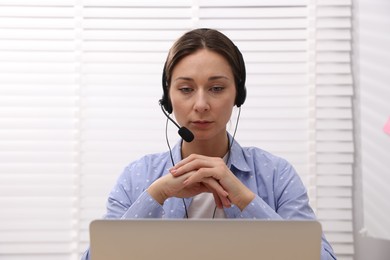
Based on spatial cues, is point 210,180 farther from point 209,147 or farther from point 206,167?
point 209,147

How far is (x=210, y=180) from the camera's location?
133 cm

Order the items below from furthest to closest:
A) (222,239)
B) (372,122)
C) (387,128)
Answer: (372,122)
(387,128)
(222,239)

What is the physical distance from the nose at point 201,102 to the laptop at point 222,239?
0.63m

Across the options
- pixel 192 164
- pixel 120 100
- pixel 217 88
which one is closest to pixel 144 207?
pixel 192 164

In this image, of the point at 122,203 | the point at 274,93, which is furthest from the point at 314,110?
the point at 122,203

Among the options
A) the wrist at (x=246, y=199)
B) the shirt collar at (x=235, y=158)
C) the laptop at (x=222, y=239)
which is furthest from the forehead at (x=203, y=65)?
the laptop at (x=222, y=239)

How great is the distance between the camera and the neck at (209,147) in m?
1.60

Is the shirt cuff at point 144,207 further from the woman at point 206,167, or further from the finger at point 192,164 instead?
the finger at point 192,164

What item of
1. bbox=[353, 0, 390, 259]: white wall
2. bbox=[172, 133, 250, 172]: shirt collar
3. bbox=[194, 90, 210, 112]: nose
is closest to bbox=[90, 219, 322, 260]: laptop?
bbox=[194, 90, 210, 112]: nose

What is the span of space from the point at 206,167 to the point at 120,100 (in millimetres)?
1050

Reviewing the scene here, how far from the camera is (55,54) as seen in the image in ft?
7.58

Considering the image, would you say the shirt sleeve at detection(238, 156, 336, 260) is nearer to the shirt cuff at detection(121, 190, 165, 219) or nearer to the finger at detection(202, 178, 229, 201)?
the finger at detection(202, 178, 229, 201)

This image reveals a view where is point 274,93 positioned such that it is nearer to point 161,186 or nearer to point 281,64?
point 281,64

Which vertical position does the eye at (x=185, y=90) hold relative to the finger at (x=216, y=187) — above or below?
above
